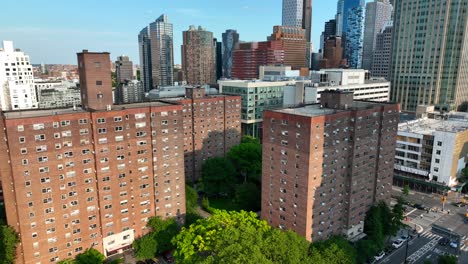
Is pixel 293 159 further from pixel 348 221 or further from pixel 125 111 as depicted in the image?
pixel 125 111

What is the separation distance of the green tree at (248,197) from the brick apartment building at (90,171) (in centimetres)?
1827

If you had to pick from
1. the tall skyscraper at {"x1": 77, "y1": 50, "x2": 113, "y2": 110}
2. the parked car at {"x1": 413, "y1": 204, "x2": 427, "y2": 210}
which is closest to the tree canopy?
the tall skyscraper at {"x1": 77, "y1": 50, "x2": 113, "y2": 110}

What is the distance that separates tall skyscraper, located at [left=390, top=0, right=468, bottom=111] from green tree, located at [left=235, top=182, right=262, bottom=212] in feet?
431

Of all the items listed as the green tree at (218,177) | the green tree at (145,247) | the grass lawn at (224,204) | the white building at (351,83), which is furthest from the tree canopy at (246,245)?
the white building at (351,83)

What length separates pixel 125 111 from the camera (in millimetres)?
63750

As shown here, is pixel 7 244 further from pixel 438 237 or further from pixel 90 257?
pixel 438 237

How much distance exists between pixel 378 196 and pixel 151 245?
174ft

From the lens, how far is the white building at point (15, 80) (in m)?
155

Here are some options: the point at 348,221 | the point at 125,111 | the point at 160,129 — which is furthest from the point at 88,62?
the point at 348,221

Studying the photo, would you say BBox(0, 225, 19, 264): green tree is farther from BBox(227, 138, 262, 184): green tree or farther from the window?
BBox(227, 138, 262, 184): green tree

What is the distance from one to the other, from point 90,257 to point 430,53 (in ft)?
587

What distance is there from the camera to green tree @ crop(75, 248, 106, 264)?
60312mm

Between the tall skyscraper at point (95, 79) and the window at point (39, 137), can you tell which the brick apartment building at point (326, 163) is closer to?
the tall skyscraper at point (95, 79)

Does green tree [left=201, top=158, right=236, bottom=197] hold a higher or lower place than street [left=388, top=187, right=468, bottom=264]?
higher
